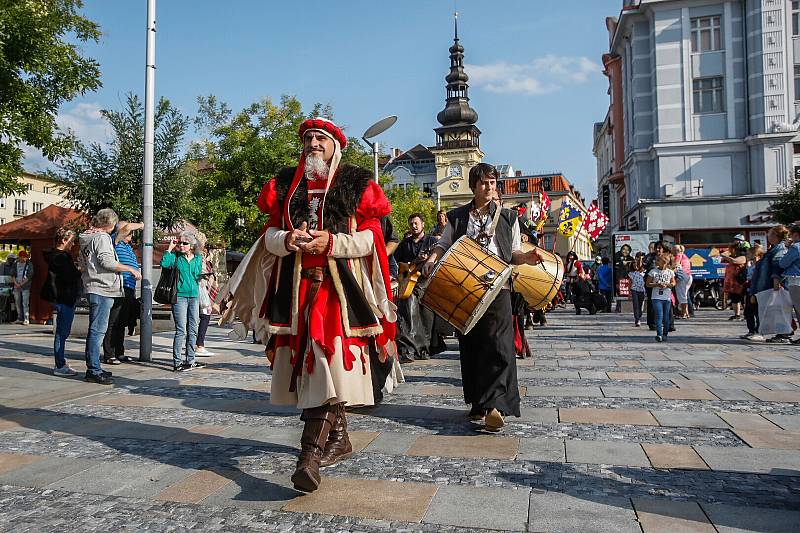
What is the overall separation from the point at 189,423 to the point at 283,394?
5.97ft

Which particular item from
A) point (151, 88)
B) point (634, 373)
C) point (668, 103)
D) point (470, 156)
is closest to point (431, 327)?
point (634, 373)

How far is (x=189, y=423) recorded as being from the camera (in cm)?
538

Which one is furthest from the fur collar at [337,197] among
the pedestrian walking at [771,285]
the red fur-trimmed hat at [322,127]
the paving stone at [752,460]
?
the pedestrian walking at [771,285]

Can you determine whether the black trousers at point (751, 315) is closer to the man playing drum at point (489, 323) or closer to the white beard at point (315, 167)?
the man playing drum at point (489, 323)

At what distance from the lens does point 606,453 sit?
4211 millimetres

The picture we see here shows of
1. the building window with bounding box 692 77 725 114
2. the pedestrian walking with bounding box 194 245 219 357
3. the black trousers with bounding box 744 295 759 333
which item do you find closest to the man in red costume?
the pedestrian walking with bounding box 194 245 219 357

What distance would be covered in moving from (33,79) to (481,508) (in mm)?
17165

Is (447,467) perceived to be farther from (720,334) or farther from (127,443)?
(720,334)

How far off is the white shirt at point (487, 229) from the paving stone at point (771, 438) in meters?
2.10

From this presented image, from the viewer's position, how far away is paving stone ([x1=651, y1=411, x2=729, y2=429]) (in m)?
4.99

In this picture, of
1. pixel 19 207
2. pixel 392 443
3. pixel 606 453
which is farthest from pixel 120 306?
pixel 19 207

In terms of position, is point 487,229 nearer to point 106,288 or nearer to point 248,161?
point 106,288

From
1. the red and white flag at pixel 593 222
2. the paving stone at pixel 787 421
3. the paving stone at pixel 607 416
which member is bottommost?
the paving stone at pixel 607 416

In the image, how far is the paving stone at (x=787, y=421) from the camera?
489 cm
